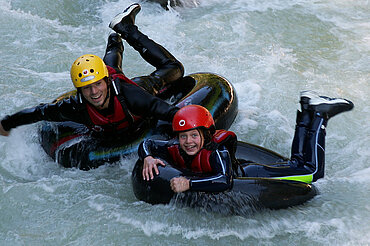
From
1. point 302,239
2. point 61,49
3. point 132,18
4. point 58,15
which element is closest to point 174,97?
point 132,18

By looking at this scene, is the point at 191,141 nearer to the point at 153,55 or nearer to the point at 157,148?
the point at 157,148

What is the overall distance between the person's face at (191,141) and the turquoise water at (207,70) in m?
0.52

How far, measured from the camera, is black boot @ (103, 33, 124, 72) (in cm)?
563

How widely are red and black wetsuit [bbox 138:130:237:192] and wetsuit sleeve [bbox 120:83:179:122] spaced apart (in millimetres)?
326

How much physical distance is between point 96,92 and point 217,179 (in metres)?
1.40

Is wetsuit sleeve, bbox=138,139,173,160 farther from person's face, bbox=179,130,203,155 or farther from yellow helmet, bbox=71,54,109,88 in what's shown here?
yellow helmet, bbox=71,54,109,88

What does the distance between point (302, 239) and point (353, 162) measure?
5.53 feet

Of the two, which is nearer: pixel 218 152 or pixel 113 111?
pixel 218 152

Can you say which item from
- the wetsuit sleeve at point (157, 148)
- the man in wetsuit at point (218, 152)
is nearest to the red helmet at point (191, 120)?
the man in wetsuit at point (218, 152)

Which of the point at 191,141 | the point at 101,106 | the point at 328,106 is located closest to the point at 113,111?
the point at 101,106

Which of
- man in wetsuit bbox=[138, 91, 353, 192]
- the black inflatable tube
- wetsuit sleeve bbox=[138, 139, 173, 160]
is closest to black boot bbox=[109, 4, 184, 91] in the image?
wetsuit sleeve bbox=[138, 139, 173, 160]

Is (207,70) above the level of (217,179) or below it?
below

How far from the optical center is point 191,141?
156 inches

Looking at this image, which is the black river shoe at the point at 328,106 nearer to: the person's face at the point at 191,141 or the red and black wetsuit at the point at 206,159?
the red and black wetsuit at the point at 206,159
